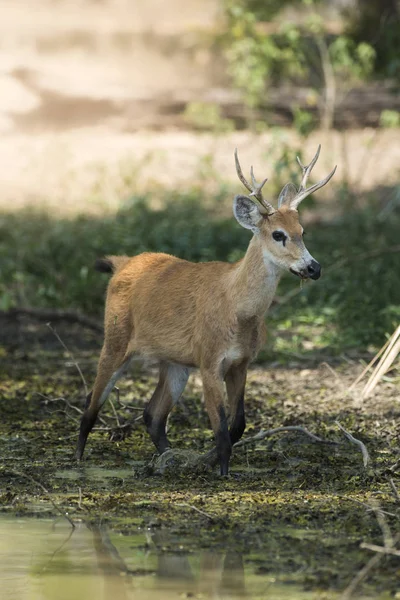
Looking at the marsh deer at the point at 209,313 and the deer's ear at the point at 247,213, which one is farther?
the deer's ear at the point at 247,213

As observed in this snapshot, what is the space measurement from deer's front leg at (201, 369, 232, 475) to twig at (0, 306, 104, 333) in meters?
4.14

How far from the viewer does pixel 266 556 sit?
5703mm

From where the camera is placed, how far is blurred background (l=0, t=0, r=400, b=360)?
42.2 ft

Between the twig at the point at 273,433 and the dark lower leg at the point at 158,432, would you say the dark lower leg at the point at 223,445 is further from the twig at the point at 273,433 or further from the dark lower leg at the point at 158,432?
the dark lower leg at the point at 158,432

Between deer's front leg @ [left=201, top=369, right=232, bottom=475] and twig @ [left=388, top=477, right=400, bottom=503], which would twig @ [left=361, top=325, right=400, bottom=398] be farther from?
twig @ [left=388, top=477, right=400, bottom=503]

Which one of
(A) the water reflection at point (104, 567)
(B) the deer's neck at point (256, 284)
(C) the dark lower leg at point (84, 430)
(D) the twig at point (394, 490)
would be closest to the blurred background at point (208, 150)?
(C) the dark lower leg at point (84, 430)

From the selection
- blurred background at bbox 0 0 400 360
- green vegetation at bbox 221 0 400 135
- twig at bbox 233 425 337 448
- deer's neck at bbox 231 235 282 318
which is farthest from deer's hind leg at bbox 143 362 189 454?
green vegetation at bbox 221 0 400 135

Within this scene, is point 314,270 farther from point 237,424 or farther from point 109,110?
point 109,110

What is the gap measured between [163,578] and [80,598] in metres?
0.40

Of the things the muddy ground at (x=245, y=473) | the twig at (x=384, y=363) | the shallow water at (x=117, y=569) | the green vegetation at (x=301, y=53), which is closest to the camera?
the shallow water at (x=117, y=569)

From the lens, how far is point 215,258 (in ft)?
46.4

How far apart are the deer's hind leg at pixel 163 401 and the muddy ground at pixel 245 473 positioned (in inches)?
5.8

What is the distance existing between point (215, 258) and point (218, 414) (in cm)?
676

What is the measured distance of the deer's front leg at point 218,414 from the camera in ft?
24.3
